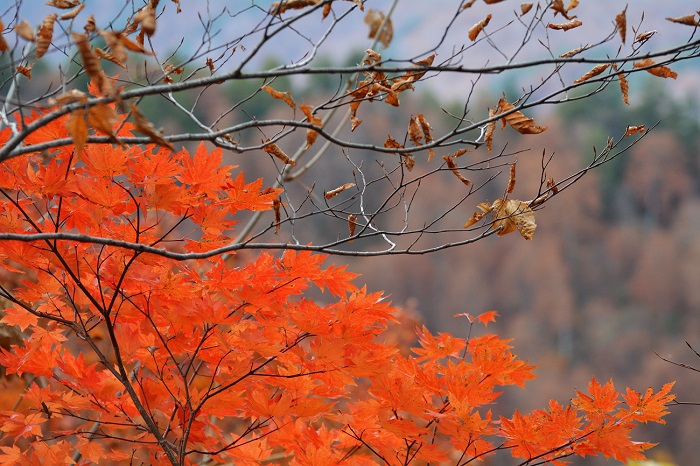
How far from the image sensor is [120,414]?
1741 millimetres

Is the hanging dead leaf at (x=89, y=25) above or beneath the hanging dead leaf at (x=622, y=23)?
above

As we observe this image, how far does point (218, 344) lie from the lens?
1.66 meters

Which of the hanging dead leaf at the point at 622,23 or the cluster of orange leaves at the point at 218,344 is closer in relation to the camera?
the hanging dead leaf at the point at 622,23

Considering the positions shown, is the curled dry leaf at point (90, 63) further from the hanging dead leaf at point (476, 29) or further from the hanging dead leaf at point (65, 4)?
the hanging dead leaf at point (476, 29)

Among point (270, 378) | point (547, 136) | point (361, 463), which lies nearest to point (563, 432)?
point (361, 463)

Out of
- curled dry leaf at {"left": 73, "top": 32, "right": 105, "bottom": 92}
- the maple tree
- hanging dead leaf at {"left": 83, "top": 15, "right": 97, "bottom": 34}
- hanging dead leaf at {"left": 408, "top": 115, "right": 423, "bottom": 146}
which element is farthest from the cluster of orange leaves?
curled dry leaf at {"left": 73, "top": 32, "right": 105, "bottom": 92}

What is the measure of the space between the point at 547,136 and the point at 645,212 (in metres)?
6.49

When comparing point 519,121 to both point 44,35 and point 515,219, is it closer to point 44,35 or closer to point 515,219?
point 515,219

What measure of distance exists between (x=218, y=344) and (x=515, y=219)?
2.35 ft

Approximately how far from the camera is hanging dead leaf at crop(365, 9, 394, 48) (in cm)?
140

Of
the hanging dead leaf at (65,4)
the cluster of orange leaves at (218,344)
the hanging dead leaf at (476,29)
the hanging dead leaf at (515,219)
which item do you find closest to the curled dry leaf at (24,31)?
the hanging dead leaf at (65,4)

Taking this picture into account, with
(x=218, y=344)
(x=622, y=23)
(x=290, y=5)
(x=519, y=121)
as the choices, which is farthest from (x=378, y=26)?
(x=218, y=344)

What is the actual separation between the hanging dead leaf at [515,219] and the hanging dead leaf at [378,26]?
418mm

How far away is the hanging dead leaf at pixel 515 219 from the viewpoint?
4.88ft
